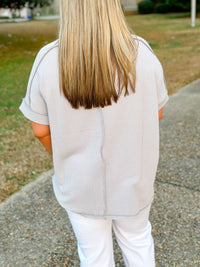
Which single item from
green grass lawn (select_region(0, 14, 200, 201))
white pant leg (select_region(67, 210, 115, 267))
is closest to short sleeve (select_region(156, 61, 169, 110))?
white pant leg (select_region(67, 210, 115, 267))

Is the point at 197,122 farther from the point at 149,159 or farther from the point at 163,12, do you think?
the point at 163,12

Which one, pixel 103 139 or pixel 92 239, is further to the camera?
pixel 92 239

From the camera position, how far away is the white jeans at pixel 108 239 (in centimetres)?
152

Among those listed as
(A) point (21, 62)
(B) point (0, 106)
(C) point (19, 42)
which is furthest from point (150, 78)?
(C) point (19, 42)

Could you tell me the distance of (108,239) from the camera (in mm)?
1609

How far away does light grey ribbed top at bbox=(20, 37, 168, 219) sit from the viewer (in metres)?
1.29

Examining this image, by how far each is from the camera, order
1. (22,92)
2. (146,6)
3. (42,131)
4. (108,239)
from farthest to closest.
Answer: (146,6) → (22,92) → (108,239) → (42,131)

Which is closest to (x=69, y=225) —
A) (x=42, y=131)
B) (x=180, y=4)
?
(x=42, y=131)

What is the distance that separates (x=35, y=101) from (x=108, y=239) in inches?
29.3

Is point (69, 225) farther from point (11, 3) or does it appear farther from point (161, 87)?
point (11, 3)

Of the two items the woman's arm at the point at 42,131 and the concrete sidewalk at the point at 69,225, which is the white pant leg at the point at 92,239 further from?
the concrete sidewalk at the point at 69,225

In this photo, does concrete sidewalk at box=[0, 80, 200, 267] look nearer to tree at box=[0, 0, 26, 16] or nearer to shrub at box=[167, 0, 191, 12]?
tree at box=[0, 0, 26, 16]

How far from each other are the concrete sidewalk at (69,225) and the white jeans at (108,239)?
0.72 m

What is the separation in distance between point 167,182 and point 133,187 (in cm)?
196
